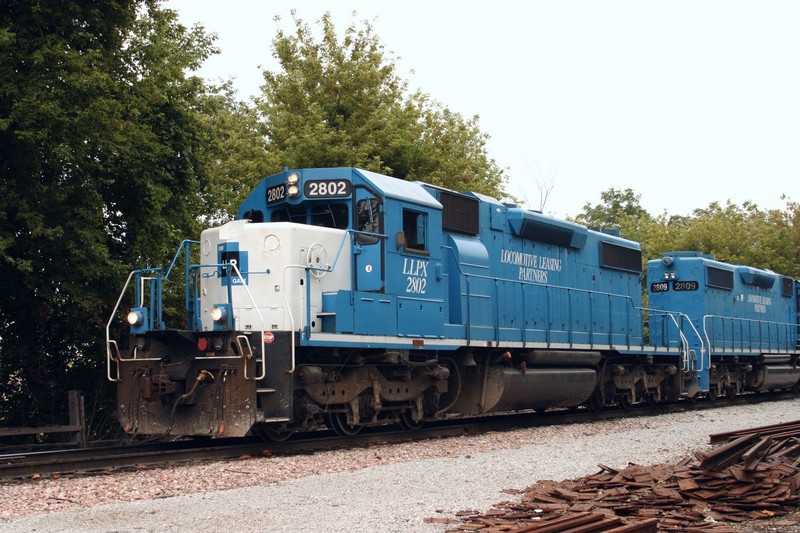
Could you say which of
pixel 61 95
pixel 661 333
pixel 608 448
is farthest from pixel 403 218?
pixel 661 333

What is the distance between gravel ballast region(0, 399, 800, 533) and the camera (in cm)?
624

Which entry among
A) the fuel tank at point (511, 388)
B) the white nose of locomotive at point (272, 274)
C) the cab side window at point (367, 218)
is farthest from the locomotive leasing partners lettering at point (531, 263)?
the white nose of locomotive at point (272, 274)

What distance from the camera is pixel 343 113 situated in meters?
23.1

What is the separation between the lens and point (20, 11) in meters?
12.6

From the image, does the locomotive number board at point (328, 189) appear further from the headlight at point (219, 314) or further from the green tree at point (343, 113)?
the green tree at point (343, 113)

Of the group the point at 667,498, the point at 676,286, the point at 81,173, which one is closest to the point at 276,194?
the point at 81,173

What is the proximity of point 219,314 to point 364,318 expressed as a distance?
1.87 metres

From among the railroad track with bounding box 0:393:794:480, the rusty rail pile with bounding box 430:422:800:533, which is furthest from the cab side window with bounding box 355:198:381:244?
the rusty rail pile with bounding box 430:422:800:533

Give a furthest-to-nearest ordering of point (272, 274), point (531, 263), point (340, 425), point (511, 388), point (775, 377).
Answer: point (775, 377) < point (531, 263) < point (511, 388) < point (340, 425) < point (272, 274)

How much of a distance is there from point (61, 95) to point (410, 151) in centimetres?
1232

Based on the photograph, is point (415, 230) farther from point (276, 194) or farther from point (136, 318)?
point (136, 318)

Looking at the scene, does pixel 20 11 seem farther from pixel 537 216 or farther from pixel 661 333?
pixel 661 333

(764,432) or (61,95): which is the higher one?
(61,95)

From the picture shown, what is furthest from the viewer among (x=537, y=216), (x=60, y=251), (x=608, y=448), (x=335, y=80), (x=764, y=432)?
(x=335, y=80)
